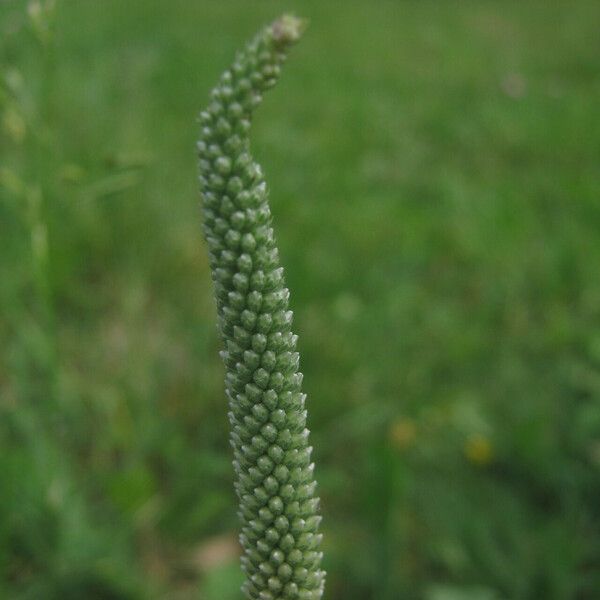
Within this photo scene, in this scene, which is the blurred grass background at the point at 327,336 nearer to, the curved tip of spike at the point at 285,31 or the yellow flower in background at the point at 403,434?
the yellow flower in background at the point at 403,434

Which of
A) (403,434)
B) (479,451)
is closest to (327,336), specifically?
(403,434)

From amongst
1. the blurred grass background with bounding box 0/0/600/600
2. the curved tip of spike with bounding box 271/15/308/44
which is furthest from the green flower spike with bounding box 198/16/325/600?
the blurred grass background with bounding box 0/0/600/600

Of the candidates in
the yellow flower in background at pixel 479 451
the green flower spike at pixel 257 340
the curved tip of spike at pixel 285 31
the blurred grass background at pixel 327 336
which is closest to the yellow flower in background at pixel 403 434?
the blurred grass background at pixel 327 336

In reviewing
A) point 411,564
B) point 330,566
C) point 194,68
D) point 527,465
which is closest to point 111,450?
point 330,566

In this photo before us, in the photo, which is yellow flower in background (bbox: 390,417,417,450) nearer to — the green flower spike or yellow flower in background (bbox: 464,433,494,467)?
yellow flower in background (bbox: 464,433,494,467)

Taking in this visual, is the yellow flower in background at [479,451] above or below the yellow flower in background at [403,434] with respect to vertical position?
below

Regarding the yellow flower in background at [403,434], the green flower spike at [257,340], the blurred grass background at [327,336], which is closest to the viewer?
the green flower spike at [257,340]

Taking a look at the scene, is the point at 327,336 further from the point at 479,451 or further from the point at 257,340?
the point at 257,340
